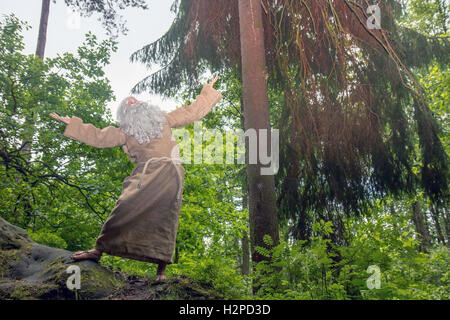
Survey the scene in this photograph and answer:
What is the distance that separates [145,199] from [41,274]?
4.24 ft

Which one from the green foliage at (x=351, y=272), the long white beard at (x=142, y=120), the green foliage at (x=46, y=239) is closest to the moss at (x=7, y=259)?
the green foliage at (x=46, y=239)

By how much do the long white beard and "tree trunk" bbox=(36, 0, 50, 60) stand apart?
A: 8.17 m

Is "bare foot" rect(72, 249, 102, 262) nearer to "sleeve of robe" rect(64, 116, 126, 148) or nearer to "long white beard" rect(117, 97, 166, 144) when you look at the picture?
"sleeve of robe" rect(64, 116, 126, 148)

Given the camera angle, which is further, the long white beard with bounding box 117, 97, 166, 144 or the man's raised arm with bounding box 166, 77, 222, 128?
the man's raised arm with bounding box 166, 77, 222, 128

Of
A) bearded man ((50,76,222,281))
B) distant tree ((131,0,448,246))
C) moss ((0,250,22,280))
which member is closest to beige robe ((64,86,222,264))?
bearded man ((50,76,222,281))

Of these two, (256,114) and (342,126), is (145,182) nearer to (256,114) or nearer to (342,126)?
(256,114)

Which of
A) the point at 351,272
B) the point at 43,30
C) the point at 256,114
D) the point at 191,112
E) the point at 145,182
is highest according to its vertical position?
the point at 43,30

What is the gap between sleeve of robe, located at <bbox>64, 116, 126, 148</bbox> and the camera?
337 cm

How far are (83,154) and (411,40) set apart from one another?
781 cm

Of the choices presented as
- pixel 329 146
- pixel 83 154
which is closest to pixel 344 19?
pixel 329 146

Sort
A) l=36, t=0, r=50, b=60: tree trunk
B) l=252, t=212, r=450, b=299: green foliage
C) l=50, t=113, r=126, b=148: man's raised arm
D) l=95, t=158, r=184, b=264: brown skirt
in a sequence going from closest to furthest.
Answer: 1. l=252, t=212, r=450, b=299: green foliage
2. l=95, t=158, r=184, b=264: brown skirt
3. l=50, t=113, r=126, b=148: man's raised arm
4. l=36, t=0, r=50, b=60: tree trunk

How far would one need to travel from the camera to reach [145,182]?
126 inches

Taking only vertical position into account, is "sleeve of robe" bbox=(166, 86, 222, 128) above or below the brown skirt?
above

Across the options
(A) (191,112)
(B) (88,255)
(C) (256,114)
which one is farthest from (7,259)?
(C) (256,114)
